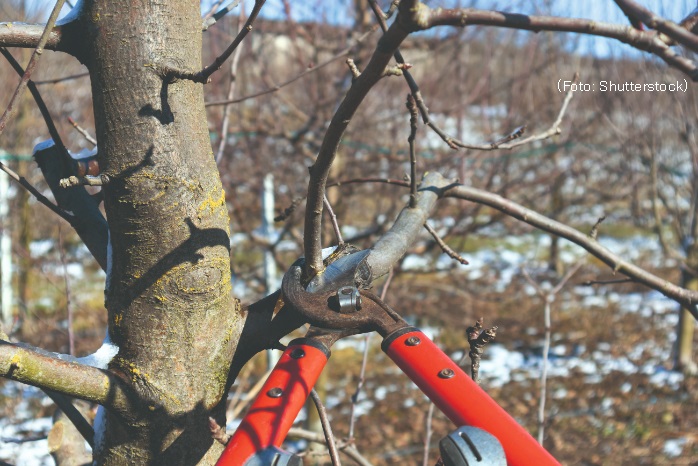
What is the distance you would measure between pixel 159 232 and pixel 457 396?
2.00 ft

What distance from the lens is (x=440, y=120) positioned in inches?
285

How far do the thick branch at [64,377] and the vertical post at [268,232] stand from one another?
11.2ft

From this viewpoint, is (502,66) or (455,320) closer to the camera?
(455,320)

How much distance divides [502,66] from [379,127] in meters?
3.39

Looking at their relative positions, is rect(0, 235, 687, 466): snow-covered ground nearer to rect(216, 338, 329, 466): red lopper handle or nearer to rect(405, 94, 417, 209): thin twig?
rect(405, 94, 417, 209): thin twig

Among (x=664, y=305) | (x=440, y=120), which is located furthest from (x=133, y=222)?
(x=664, y=305)

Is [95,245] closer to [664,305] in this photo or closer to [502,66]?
[502,66]

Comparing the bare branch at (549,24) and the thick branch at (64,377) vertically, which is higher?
the bare branch at (549,24)

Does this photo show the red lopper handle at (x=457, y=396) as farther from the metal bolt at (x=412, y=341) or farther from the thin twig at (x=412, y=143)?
the thin twig at (x=412, y=143)

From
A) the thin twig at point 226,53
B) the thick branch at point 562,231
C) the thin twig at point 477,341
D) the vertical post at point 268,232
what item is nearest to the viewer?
the thin twig at point 226,53

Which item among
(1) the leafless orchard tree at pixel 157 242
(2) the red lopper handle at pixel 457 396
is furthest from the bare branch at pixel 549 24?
(2) the red lopper handle at pixel 457 396

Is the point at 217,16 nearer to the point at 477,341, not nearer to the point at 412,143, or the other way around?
the point at 412,143

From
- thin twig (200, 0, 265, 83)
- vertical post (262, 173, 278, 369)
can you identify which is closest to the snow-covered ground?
vertical post (262, 173, 278, 369)

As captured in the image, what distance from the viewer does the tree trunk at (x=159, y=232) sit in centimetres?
117
